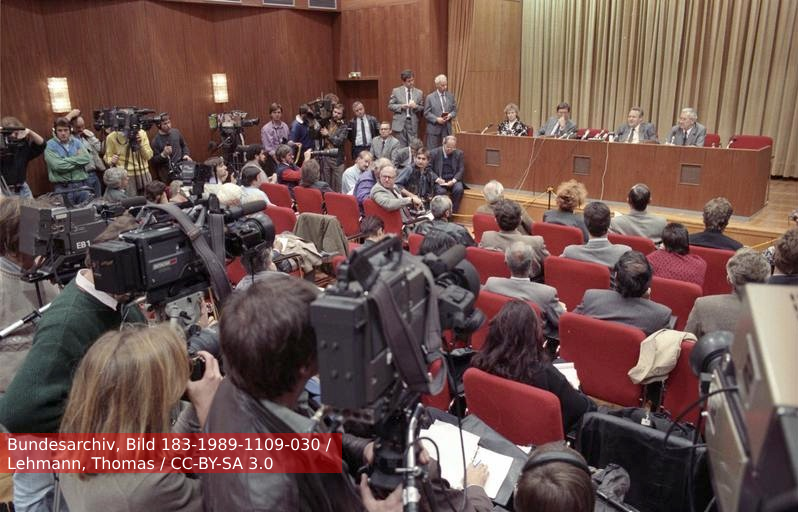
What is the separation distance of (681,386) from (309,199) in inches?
165

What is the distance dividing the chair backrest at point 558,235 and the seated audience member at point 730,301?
165cm

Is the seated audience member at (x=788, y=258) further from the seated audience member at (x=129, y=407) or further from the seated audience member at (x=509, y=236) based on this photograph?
the seated audience member at (x=129, y=407)

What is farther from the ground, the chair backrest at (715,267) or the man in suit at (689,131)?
the man in suit at (689,131)

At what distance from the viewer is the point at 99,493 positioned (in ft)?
4.38

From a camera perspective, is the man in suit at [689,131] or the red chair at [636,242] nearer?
the red chair at [636,242]

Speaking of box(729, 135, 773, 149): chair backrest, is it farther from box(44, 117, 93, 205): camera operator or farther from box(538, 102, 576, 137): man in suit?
box(44, 117, 93, 205): camera operator

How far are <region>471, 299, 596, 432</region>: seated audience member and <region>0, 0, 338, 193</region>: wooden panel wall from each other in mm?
6973

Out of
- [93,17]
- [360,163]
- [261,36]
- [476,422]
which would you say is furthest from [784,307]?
[261,36]

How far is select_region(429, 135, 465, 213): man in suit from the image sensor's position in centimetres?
754

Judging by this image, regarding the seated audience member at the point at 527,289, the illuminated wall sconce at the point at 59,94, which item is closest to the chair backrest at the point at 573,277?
the seated audience member at the point at 527,289

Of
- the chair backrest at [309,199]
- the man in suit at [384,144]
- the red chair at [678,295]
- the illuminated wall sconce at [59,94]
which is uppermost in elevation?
the illuminated wall sconce at [59,94]

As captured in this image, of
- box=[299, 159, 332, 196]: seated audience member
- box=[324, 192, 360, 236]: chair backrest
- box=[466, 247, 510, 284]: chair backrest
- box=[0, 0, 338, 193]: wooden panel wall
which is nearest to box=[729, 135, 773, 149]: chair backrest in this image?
box=[324, 192, 360, 236]: chair backrest

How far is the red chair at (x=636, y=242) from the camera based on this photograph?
14.0 feet

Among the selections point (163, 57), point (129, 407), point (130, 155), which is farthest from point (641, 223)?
point (163, 57)
